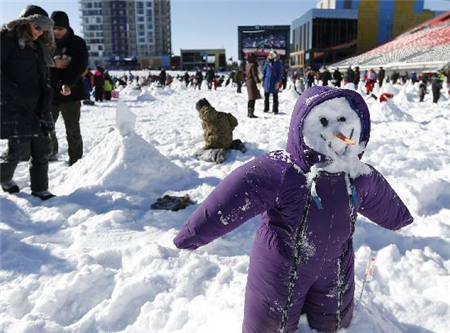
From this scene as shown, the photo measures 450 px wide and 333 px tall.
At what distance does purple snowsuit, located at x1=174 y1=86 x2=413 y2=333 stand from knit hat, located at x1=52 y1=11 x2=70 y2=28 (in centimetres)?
361

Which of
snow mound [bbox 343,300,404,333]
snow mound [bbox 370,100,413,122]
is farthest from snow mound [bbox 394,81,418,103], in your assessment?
snow mound [bbox 343,300,404,333]

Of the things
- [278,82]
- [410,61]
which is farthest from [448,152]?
[410,61]

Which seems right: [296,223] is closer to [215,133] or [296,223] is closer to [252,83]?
[215,133]

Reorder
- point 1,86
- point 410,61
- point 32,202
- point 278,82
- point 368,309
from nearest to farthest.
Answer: point 368,309
point 1,86
point 32,202
point 278,82
point 410,61

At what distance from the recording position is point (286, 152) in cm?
155

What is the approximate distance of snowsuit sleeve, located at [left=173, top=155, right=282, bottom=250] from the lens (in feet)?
4.82

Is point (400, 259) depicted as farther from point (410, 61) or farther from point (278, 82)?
point (410, 61)

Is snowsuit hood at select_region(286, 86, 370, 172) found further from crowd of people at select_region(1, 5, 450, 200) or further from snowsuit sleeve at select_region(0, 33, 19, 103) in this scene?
snowsuit sleeve at select_region(0, 33, 19, 103)

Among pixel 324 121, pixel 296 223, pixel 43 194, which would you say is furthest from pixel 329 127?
pixel 43 194

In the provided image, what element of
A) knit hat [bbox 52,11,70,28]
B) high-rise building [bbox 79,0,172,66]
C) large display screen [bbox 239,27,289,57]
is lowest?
knit hat [bbox 52,11,70,28]

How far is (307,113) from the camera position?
1411 millimetres

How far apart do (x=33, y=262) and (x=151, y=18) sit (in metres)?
96.9

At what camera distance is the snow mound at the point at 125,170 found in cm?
406

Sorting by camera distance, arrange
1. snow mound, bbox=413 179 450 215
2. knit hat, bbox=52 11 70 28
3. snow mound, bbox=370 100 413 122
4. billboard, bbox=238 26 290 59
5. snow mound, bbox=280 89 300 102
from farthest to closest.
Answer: billboard, bbox=238 26 290 59, snow mound, bbox=280 89 300 102, snow mound, bbox=370 100 413 122, knit hat, bbox=52 11 70 28, snow mound, bbox=413 179 450 215
